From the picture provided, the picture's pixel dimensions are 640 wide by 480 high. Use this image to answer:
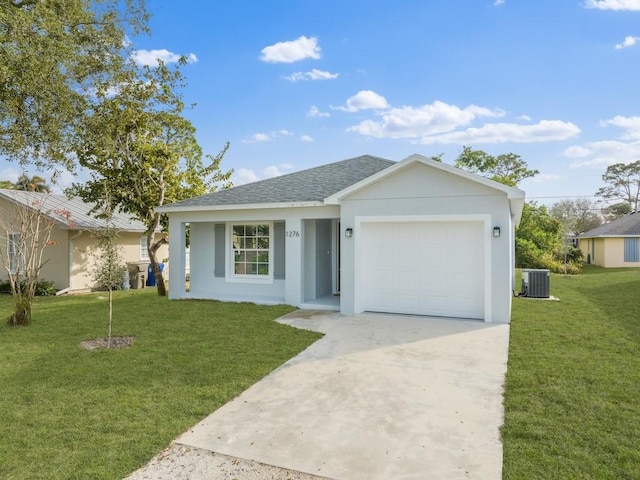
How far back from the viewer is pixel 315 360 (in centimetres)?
639

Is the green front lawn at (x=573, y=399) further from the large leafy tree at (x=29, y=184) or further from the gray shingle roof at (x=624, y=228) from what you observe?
the gray shingle roof at (x=624, y=228)

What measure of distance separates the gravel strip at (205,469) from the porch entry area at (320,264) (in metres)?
7.19

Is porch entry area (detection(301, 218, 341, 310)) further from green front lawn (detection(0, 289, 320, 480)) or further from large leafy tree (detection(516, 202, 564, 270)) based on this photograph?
large leafy tree (detection(516, 202, 564, 270))

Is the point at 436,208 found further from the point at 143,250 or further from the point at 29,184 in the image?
the point at 143,250

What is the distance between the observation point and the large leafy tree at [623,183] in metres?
53.2

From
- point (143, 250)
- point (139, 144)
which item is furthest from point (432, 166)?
point (143, 250)

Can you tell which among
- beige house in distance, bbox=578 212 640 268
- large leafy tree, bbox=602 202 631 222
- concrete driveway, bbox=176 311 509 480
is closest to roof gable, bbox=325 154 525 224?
concrete driveway, bbox=176 311 509 480

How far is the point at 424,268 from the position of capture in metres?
9.69

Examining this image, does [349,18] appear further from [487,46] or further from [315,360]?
[315,360]

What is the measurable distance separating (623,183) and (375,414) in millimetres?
65045

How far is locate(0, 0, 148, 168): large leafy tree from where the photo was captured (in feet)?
33.1

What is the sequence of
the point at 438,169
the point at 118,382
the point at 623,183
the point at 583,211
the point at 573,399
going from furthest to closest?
the point at 623,183 → the point at 583,211 → the point at 438,169 → the point at 118,382 → the point at 573,399

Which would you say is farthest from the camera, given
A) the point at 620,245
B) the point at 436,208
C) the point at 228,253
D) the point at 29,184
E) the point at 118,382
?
the point at 620,245

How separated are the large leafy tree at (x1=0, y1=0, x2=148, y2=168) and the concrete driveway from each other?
33.1 feet
